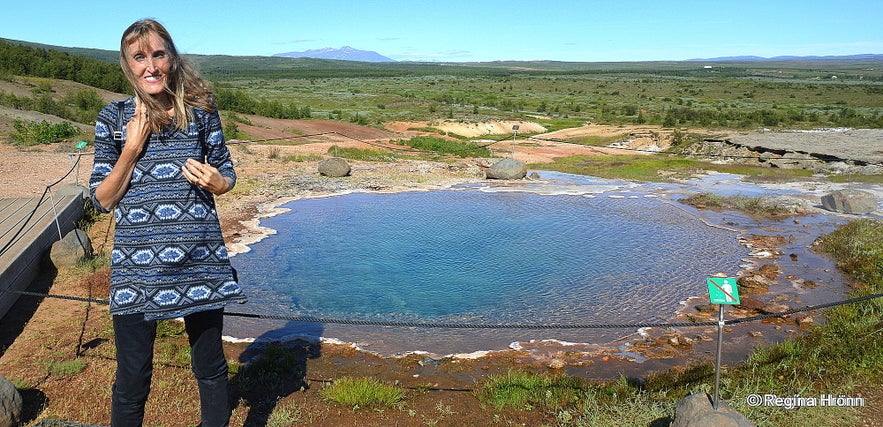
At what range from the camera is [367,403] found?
14.8ft

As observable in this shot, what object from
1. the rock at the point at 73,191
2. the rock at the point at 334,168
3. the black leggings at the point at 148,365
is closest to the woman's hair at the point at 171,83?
the black leggings at the point at 148,365

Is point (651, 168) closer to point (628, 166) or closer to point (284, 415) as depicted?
point (628, 166)

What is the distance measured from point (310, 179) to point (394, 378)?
36.9 feet

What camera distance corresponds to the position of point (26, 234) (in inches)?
283

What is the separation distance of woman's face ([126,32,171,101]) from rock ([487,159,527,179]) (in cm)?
1491

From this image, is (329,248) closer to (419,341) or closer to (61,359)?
(419,341)

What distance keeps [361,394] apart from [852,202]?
12504mm

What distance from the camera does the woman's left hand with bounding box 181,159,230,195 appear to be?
2350 millimetres

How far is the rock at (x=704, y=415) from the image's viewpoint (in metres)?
3.24

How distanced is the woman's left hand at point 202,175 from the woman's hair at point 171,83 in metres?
0.18

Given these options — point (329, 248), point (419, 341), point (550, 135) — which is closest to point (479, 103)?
point (550, 135)

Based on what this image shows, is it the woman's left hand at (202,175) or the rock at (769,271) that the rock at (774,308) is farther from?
the woman's left hand at (202,175)

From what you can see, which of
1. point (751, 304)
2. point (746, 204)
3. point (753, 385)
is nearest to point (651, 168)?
point (746, 204)

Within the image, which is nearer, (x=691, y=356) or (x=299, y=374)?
(x=299, y=374)
